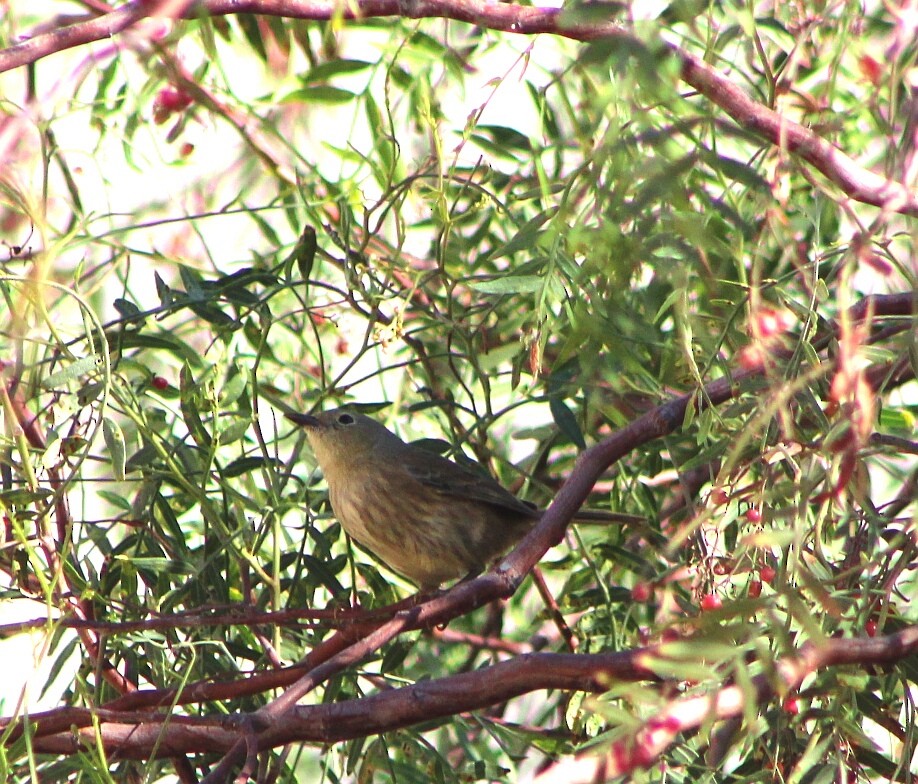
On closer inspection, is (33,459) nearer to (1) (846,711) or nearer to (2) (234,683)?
(2) (234,683)

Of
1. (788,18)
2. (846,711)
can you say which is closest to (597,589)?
(846,711)

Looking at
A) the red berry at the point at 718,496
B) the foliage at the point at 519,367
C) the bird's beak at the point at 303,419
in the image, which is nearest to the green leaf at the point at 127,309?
the foliage at the point at 519,367

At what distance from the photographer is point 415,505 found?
4.21 metres

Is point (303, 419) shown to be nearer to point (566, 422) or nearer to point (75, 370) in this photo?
point (566, 422)

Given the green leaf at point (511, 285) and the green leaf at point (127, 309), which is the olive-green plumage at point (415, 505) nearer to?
the green leaf at point (127, 309)

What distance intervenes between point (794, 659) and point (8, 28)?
73.4 inches

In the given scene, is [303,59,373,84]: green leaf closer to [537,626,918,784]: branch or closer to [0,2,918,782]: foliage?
[0,2,918,782]: foliage

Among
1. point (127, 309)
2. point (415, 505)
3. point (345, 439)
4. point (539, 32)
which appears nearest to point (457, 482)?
point (415, 505)

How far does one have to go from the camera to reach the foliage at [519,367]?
152cm

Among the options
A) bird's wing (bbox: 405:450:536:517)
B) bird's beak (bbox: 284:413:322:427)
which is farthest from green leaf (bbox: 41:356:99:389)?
bird's wing (bbox: 405:450:536:517)

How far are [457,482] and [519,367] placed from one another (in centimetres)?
160

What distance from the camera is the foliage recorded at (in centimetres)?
152

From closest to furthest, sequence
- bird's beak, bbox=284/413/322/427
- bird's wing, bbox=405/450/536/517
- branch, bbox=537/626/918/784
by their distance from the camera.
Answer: branch, bbox=537/626/918/784, bird's beak, bbox=284/413/322/427, bird's wing, bbox=405/450/536/517

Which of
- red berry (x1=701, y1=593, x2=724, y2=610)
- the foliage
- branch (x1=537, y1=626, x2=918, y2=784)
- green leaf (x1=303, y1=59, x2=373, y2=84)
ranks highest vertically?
green leaf (x1=303, y1=59, x2=373, y2=84)
